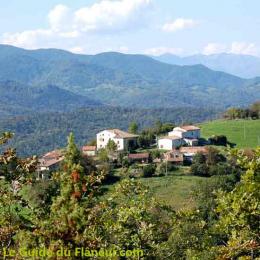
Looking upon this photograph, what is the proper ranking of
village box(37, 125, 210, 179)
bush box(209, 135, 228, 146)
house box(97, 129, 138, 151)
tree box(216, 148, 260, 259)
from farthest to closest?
bush box(209, 135, 228, 146)
house box(97, 129, 138, 151)
village box(37, 125, 210, 179)
tree box(216, 148, 260, 259)

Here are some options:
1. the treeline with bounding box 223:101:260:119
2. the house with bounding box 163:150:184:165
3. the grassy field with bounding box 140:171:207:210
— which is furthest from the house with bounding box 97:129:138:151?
the treeline with bounding box 223:101:260:119

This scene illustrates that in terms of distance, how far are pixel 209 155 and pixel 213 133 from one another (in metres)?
24.3

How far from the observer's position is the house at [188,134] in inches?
3344

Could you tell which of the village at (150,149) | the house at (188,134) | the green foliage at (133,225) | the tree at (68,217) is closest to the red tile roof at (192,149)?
the village at (150,149)

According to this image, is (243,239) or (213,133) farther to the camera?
(213,133)

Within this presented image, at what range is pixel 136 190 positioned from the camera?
1248 centimetres

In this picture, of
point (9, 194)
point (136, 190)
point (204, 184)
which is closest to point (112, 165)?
point (204, 184)

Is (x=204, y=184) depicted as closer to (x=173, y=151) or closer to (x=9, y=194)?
(x=173, y=151)

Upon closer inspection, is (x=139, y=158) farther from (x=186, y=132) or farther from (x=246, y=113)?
(x=246, y=113)

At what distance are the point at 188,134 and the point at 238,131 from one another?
10.5 m

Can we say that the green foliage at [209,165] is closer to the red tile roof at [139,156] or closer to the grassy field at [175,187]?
the grassy field at [175,187]

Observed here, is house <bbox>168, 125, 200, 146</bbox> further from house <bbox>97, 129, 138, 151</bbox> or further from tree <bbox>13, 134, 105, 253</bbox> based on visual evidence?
tree <bbox>13, 134, 105, 253</bbox>

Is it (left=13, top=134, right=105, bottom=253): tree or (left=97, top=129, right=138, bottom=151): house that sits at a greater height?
(left=13, top=134, right=105, bottom=253): tree

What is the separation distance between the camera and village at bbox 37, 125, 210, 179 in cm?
7200
